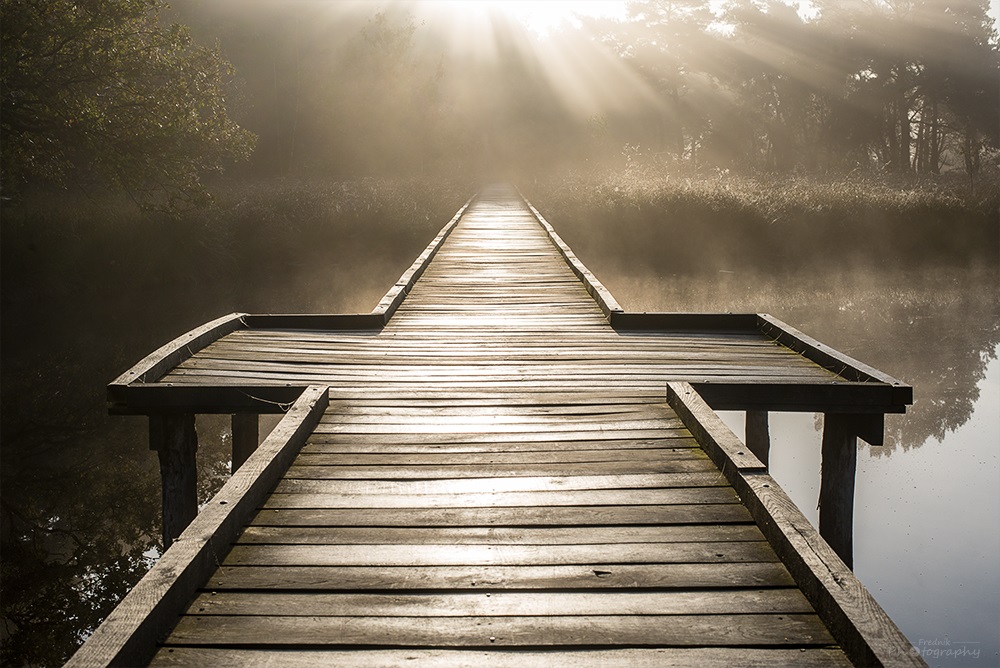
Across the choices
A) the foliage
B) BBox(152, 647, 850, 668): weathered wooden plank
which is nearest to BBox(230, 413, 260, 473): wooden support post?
BBox(152, 647, 850, 668): weathered wooden plank

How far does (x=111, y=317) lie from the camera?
14977 millimetres

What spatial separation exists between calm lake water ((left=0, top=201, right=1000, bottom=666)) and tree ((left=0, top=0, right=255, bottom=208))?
2.09 meters

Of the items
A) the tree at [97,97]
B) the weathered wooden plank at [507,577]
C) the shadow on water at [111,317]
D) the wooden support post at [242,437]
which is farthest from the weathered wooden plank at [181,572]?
the tree at [97,97]

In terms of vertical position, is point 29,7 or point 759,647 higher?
point 29,7

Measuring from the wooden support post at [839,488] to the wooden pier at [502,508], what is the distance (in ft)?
0.05

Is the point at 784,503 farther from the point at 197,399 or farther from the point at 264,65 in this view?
the point at 264,65

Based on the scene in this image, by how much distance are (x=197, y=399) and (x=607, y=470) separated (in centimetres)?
285

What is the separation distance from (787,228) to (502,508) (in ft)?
58.0

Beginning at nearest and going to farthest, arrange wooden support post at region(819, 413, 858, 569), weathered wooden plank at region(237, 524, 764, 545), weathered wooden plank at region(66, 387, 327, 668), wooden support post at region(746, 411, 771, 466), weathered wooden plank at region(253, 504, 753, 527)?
weathered wooden plank at region(66, 387, 327, 668), weathered wooden plank at region(237, 524, 764, 545), weathered wooden plank at region(253, 504, 753, 527), wooden support post at region(819, 413, 858, 569), wooden support post at region(746, 411, 771, 466)

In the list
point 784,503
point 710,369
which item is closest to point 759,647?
point 784,503

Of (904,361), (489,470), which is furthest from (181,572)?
(904,361)

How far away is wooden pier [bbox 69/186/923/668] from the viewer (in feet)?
8.63

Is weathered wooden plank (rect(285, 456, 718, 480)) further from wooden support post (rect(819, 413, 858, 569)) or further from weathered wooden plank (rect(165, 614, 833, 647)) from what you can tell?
wooden support post (rect(819, 413, 858, 569))

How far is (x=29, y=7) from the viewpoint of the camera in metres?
13.9
